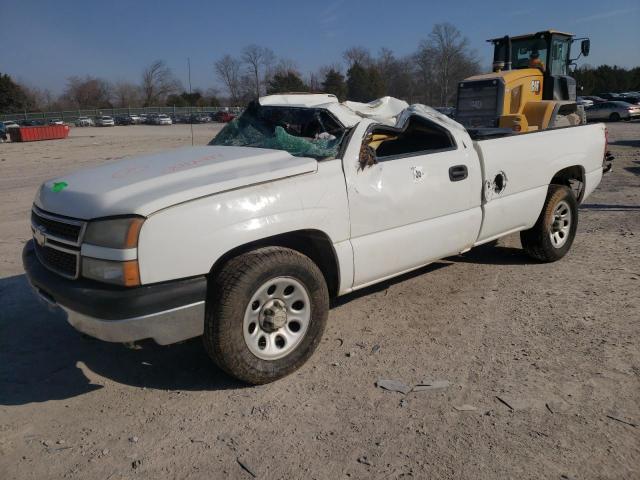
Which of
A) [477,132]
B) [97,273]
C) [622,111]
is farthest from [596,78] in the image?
[97,273]

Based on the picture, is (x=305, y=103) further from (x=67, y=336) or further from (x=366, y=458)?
(x=366, y=458)

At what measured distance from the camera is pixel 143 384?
11.4ft

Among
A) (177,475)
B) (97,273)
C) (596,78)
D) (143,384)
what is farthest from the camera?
(596,78)

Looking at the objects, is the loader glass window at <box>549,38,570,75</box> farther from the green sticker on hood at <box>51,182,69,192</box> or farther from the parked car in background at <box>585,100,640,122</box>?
the parked car in background at <box>585,100,640,122</box>

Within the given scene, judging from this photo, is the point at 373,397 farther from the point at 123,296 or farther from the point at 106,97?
the point at 106,97

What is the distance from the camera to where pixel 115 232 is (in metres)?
2.89

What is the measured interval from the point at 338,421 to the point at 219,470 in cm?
72

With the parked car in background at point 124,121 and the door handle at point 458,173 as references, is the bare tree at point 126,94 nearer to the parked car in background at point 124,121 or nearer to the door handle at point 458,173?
the parked car in background at point 124,121

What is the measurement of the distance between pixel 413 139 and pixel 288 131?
3.83 feet

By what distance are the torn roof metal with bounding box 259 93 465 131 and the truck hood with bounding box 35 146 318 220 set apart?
91 centimetres

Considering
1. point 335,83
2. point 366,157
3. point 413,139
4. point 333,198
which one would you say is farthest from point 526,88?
point 335,83

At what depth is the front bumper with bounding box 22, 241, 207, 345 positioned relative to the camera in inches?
112

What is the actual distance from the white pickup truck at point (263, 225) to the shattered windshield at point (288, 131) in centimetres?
2

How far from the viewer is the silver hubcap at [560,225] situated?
18.1 ft
